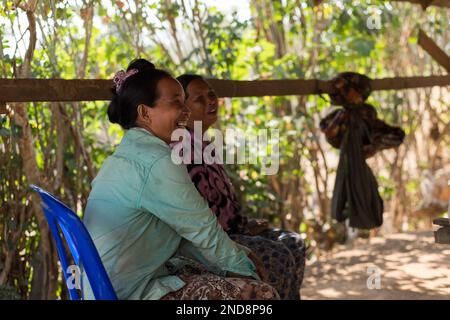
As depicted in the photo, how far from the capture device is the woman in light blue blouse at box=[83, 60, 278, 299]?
87.0 inches

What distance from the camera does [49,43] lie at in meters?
3.96

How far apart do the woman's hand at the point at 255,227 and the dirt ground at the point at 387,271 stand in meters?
1.36

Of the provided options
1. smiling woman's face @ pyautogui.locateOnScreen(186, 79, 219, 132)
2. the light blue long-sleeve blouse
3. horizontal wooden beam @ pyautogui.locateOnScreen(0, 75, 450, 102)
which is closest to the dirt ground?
horizontal wooden beam @ pyautogui.locateOnScreen(0, 75, 450, 102)

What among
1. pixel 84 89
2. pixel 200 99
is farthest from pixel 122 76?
pixel 200 99

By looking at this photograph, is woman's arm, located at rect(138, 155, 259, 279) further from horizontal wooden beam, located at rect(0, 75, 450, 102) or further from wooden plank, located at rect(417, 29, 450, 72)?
wooden plank, located at rect(417, 29, 450, 72)

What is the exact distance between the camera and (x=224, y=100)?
5895 millimetres

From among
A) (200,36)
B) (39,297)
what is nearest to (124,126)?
(39,297)

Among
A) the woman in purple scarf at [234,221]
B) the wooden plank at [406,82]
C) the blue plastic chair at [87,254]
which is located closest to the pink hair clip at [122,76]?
the blue plastic chair at [87,254]

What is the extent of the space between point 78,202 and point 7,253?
35.8 inches

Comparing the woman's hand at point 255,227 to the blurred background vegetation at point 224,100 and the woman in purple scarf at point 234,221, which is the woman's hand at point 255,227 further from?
the blurred background vegetation at point 224,100

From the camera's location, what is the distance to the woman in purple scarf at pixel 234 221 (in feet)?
10.4

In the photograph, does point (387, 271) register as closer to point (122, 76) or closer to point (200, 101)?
point (200, 101)

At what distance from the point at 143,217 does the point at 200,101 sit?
1167mm
